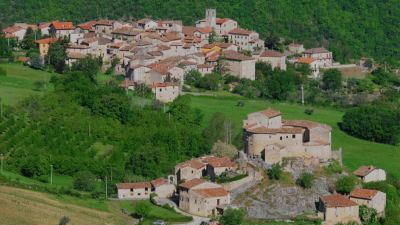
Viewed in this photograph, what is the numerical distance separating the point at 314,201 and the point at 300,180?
156 centimetres

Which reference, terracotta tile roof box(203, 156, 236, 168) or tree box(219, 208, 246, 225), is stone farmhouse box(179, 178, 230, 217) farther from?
terracotta tile roof box(203, 156, 236, 168)

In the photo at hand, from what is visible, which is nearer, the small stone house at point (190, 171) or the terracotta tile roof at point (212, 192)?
the terracotta tile roof at point (212, 192)

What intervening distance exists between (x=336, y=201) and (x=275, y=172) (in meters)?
4.00

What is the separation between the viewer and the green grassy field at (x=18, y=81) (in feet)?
253

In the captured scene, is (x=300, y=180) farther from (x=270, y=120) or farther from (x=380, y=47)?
(x=380, y=47)

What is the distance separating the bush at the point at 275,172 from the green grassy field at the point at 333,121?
9216mm

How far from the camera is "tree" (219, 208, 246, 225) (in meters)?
54.9

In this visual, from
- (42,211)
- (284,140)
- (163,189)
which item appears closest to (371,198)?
(284,140)

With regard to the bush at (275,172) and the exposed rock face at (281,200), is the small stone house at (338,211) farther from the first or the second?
the bush at (275,172)

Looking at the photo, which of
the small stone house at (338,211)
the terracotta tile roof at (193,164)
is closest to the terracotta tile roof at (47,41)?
the terracotta tile roof at (193,164)

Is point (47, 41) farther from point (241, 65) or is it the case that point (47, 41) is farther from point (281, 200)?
point (281, 200)

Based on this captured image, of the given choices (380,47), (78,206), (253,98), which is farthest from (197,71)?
(380,47)

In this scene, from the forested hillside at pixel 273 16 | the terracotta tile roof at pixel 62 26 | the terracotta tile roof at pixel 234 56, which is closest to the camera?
the terracotta tile roof at pixel 234 56

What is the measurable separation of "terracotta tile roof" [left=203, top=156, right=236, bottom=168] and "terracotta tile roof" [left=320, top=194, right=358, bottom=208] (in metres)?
6.24
